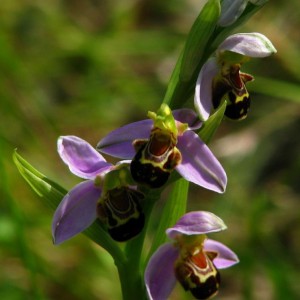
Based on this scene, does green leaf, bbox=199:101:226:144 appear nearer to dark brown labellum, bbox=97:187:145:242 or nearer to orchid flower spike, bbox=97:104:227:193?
orchid flower spike, bbox=97:104:227:193

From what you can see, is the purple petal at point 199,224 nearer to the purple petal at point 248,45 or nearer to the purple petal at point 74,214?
the purple petal at point 74,214

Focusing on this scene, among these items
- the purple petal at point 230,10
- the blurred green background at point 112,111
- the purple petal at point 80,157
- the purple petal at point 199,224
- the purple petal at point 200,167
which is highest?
the purple petal at point 230,10

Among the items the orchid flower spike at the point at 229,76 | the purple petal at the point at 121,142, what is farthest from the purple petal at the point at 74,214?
the orchid flower spike at the point at 229,76

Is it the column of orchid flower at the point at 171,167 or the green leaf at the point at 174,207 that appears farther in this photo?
the green leaf at the point at 174,207

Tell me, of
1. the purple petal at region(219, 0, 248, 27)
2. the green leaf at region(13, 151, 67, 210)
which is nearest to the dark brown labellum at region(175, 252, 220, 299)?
the green leaf at region(13, 151, 67, 210)

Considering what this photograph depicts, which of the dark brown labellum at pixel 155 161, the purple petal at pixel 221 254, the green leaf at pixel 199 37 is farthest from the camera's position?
the purple petal at pixel 221 254

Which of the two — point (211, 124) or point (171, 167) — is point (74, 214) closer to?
point (171, 167)

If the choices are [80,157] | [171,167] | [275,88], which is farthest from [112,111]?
[171,167]
